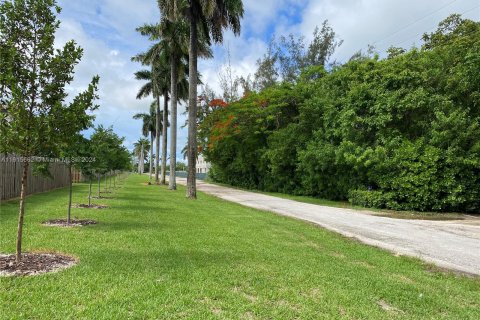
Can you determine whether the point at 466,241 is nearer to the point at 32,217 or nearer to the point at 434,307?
the point at 434,307

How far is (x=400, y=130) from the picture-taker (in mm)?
19906

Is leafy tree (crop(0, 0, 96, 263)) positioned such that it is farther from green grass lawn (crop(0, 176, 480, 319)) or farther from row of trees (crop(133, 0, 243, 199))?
row of trees (crop(133, 0, 243, 199))

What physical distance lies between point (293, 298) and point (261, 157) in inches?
1018

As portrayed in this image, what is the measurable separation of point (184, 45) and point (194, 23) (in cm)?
677

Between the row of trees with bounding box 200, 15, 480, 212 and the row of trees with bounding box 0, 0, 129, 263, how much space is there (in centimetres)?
1564

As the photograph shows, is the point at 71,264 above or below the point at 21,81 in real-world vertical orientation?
below

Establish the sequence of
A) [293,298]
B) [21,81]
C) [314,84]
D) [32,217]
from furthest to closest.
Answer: [314,84], [32,217], [21,81], [293,298]

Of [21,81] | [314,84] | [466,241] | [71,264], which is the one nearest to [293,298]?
[71,264]

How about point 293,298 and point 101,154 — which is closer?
point 293,298

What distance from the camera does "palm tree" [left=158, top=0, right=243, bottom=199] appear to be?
19188mm

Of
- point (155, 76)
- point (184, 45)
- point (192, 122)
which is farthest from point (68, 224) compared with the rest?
point (155, 76)

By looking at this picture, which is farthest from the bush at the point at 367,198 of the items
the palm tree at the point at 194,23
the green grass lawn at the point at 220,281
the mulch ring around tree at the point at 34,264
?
the mulch ring around tree at the point at 34,264

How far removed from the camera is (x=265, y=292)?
491cm

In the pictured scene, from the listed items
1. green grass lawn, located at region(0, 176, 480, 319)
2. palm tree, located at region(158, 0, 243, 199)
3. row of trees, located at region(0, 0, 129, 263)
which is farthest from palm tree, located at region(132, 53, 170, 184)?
row of trees, located at region(0, 0, 129, 263)
